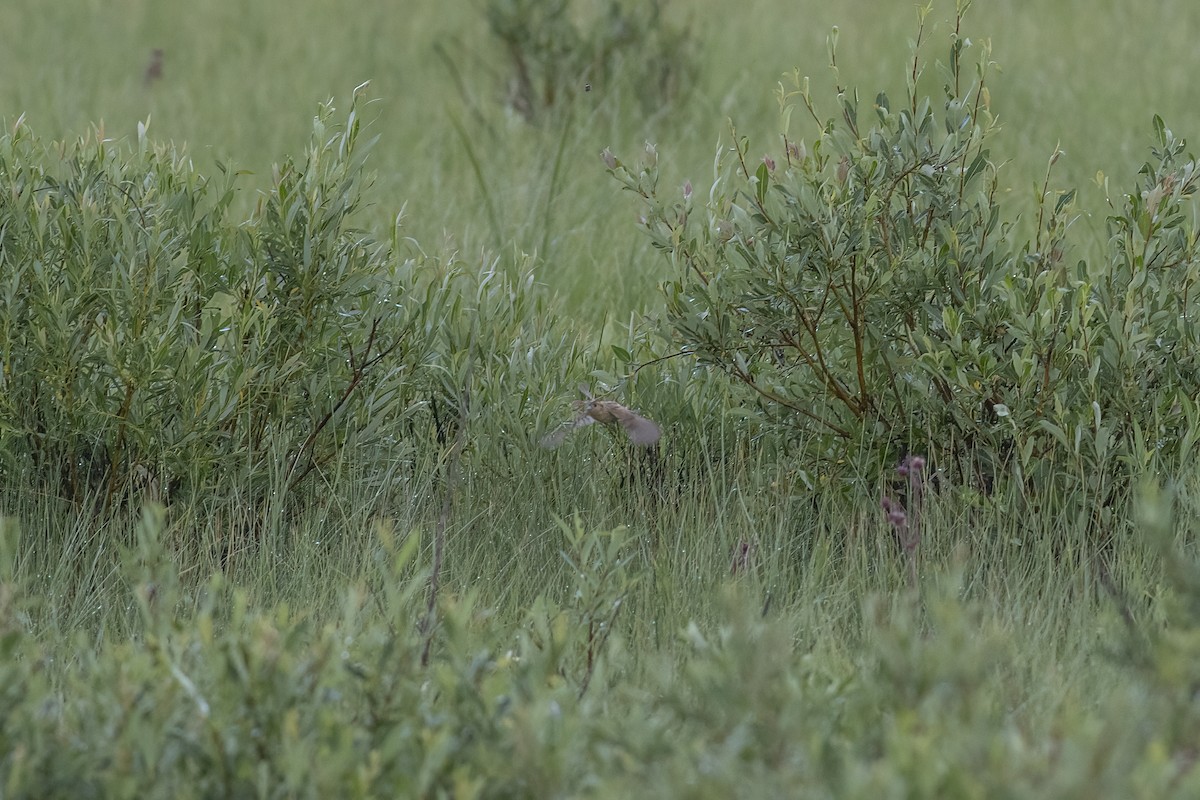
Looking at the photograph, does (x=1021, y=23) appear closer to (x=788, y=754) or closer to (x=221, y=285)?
(x=221, y=285)

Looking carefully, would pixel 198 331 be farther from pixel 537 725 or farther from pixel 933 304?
pixel 537 725

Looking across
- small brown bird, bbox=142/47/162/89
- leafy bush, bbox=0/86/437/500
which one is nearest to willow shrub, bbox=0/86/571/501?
leafy bush, bbox=0/86/437/500

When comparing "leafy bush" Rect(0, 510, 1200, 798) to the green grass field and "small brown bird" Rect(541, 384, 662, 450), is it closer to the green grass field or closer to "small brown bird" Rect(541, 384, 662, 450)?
the green grass field

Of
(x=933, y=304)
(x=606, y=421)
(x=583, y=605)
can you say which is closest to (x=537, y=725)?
(x=583, y=605)

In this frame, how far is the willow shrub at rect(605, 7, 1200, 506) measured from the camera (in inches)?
120

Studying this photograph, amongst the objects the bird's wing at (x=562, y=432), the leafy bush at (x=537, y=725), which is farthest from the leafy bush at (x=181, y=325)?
the leafy bush at (x=537, y=725)

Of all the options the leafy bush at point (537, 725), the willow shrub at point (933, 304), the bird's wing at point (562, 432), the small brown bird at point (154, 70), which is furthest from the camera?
the small brown bird at point (154, 70)

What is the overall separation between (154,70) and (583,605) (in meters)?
6.81

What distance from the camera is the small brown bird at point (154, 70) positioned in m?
8.10

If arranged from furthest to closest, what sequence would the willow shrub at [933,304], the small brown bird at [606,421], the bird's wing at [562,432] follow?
the bird's wing at [562,432], the small brown bird at [606,421], the willow shrub at [933,304]

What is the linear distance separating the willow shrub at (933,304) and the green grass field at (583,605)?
12 cm

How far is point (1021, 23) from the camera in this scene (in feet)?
29.8

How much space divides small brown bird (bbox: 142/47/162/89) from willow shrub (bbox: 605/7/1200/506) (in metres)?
5.67

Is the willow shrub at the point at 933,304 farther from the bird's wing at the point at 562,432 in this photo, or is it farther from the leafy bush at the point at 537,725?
the leafy bush at the point at 537,725
